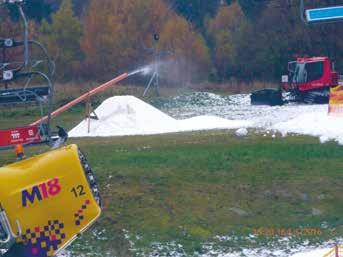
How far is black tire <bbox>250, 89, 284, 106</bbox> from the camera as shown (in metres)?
47.4

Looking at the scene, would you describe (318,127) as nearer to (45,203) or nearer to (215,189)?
(215,189)

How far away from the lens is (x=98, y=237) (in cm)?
1630

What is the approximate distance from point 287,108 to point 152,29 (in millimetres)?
30787

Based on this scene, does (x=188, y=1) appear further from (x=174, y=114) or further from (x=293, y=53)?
(x=174, y=114)

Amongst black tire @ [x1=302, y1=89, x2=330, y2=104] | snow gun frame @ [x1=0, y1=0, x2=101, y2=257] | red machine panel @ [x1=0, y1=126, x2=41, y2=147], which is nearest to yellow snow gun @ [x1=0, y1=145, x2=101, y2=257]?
snow gun frame @ [x1=0, y1=0, x2=101, y2=257]

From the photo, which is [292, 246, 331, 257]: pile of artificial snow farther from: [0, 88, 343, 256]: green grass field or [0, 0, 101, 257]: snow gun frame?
[0, 0, 101, 257]: snow gun frame

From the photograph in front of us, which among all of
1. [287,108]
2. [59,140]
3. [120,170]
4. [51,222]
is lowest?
[287,108]

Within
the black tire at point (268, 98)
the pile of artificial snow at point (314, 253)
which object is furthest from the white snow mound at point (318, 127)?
the black tire at point (268, 98)

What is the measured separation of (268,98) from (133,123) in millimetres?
15812

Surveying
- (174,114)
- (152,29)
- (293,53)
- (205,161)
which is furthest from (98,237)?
(152,29)

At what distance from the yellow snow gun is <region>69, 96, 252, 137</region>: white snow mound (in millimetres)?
20846

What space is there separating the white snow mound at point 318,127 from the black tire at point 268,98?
16.7 meters

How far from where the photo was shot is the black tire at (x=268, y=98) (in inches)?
1866

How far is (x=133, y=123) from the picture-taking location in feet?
108
